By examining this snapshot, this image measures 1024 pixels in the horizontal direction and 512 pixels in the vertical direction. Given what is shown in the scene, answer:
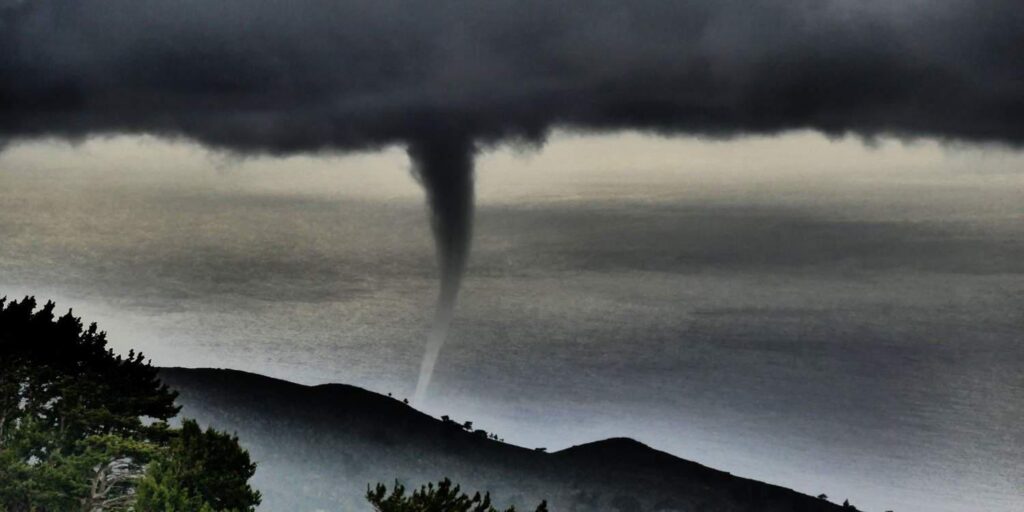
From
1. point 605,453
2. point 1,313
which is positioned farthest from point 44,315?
point 605,453

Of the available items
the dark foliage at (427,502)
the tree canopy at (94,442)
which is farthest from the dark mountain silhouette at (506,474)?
the dark foliage at (427,502)

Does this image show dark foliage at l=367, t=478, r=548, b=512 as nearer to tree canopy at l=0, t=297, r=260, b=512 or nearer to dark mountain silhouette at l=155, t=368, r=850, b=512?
tree canopy at l=0, t=297, r=260, b=512

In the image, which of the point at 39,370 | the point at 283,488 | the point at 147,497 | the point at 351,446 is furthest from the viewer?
the point at 351,446

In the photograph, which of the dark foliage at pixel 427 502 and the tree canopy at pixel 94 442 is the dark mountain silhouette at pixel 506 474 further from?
the dark foliage at pixel 427 502

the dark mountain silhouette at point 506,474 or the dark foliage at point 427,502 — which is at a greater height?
the dark mountain silhouette at point 506,474

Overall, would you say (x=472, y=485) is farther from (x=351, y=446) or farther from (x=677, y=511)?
(x=677, y=511)

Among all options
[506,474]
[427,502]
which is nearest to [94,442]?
[427,502]

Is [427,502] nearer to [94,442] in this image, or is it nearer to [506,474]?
[94,442]

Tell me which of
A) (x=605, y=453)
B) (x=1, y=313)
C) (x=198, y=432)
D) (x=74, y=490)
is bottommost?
(x=74, y=490)

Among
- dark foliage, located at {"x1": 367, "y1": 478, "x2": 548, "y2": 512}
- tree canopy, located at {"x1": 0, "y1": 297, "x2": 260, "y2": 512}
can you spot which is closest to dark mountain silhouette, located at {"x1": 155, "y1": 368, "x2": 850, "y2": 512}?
tree canopy, located at {"x1": 0, "y1": 297, "x2": 260, "y2": 512}

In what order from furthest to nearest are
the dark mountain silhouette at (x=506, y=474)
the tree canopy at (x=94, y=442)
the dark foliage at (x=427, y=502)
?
1. the dark mountain silhouette at (x=506, y=474)
2. the tree canopy at (x=94, y=442)
3. the dark foliage at (x=427, y=502)

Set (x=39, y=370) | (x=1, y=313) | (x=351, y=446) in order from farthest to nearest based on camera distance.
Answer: (x=351, y=446), (x=1, y=313), (x=39, y=370)
